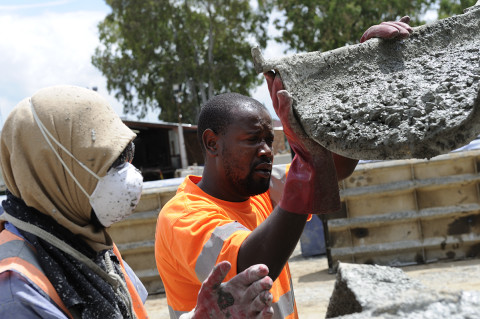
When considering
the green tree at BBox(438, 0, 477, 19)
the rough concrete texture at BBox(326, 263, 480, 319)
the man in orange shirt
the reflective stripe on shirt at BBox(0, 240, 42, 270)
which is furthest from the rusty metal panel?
the green tree at BBox(438, 0, 477, 19)

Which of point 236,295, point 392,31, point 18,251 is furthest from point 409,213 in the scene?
point 18,251

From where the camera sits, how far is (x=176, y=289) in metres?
2.21

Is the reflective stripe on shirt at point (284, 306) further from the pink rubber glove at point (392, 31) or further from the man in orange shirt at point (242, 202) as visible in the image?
the pink rubber glove at point (392, 31)

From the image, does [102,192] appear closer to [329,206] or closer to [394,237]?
[329,206]

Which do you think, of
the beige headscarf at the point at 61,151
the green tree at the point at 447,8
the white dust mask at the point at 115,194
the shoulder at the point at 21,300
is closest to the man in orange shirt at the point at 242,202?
the white dust mask at the point at 115,194

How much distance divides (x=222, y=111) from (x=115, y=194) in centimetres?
69

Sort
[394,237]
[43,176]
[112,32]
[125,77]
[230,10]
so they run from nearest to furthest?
[43,176]
[394,237]
[230,10]
[125,77]
[112,32]

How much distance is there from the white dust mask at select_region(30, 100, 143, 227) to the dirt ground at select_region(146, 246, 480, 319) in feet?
12.4

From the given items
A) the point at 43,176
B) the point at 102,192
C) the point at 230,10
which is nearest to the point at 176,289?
the point at 102,192

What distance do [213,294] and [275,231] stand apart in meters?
0.34

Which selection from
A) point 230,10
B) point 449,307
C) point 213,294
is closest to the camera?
point 213,294

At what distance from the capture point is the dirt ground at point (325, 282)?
553cm

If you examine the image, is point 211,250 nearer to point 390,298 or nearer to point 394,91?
point 394,91

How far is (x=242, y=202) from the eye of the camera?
234 cm
